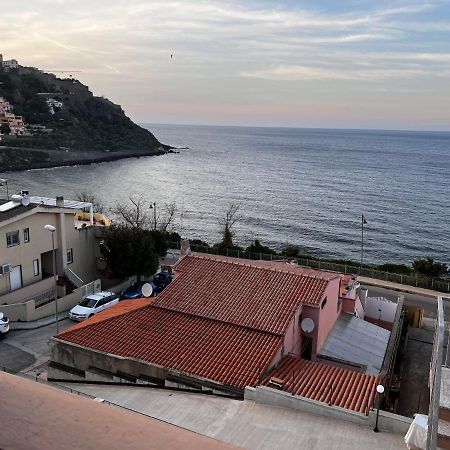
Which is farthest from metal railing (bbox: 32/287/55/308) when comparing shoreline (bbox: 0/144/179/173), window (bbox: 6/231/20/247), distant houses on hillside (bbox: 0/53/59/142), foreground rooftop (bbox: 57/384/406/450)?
distant houses on hillside (bbox: 0/53/59/142)

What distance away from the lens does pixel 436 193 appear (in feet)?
324

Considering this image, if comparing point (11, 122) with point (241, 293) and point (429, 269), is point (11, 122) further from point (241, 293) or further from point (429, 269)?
point (241, 293)

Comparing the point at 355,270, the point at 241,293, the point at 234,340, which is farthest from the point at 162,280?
the point at 355,270

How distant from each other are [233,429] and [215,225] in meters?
58.7

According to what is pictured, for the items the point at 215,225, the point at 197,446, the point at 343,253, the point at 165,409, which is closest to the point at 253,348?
the point at 165,409

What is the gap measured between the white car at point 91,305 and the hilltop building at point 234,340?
398 cm

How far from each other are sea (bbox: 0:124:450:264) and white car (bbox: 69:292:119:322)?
3633 centimetres

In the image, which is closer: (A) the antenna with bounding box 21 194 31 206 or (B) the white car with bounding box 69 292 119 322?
(B) the white car with bounding box 69 292 119 322

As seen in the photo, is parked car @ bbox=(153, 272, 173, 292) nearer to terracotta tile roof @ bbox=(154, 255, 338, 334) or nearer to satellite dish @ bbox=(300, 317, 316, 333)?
terracotta tile roof @ bbox=(154, 255, 338, 334)

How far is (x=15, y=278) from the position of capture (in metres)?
24.6

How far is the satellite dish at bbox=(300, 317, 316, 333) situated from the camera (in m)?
17.2

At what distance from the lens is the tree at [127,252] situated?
93.9 ft

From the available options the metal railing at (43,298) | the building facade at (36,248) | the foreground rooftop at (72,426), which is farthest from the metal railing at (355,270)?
the foreground rooftop at (72,426)

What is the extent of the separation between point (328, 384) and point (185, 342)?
4.79 metres
